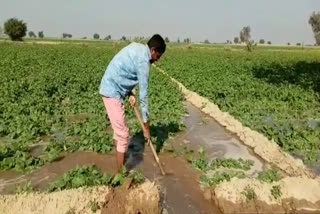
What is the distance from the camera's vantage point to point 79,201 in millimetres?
4820

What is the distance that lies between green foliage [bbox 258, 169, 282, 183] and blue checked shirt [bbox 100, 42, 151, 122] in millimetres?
1761

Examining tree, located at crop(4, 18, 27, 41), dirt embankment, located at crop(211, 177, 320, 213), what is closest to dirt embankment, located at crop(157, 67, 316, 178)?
dirt embankment, located at crop(211, 177, 320, 213)

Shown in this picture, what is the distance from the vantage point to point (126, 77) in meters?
5.59

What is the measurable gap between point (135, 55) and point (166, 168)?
76.7 inches

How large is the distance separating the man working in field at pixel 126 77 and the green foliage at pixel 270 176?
1.67 m

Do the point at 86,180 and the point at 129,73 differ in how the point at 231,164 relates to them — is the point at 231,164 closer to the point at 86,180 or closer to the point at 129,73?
the point at 129,73

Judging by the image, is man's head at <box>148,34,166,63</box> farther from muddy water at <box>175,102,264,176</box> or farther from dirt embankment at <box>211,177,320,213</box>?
muddy water at <box>175,102,264,176</box>

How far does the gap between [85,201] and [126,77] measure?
66.5 inches

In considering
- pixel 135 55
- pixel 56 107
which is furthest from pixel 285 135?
pixel 56 107

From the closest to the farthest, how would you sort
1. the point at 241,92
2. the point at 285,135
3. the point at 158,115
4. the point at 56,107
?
1. the point at 285,135
2. the point at 158,115
3. the point at 56,107
4. the point at 241,92

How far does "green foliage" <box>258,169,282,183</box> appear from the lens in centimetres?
568

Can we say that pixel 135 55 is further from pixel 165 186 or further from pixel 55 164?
pixel 55 164

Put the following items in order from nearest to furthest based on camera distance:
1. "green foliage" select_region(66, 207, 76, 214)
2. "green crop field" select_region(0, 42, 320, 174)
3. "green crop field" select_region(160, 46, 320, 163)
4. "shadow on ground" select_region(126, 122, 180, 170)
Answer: "green foliage" select_region(66, 207, 76, 214)
"shadow on ground" select_region(126, 122, 180, 170)
"green crop field" select_region(0, 42, 320, 174)
"green crop field" select_region(160, 46, 320, 163)

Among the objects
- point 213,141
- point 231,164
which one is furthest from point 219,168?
point 213,141
